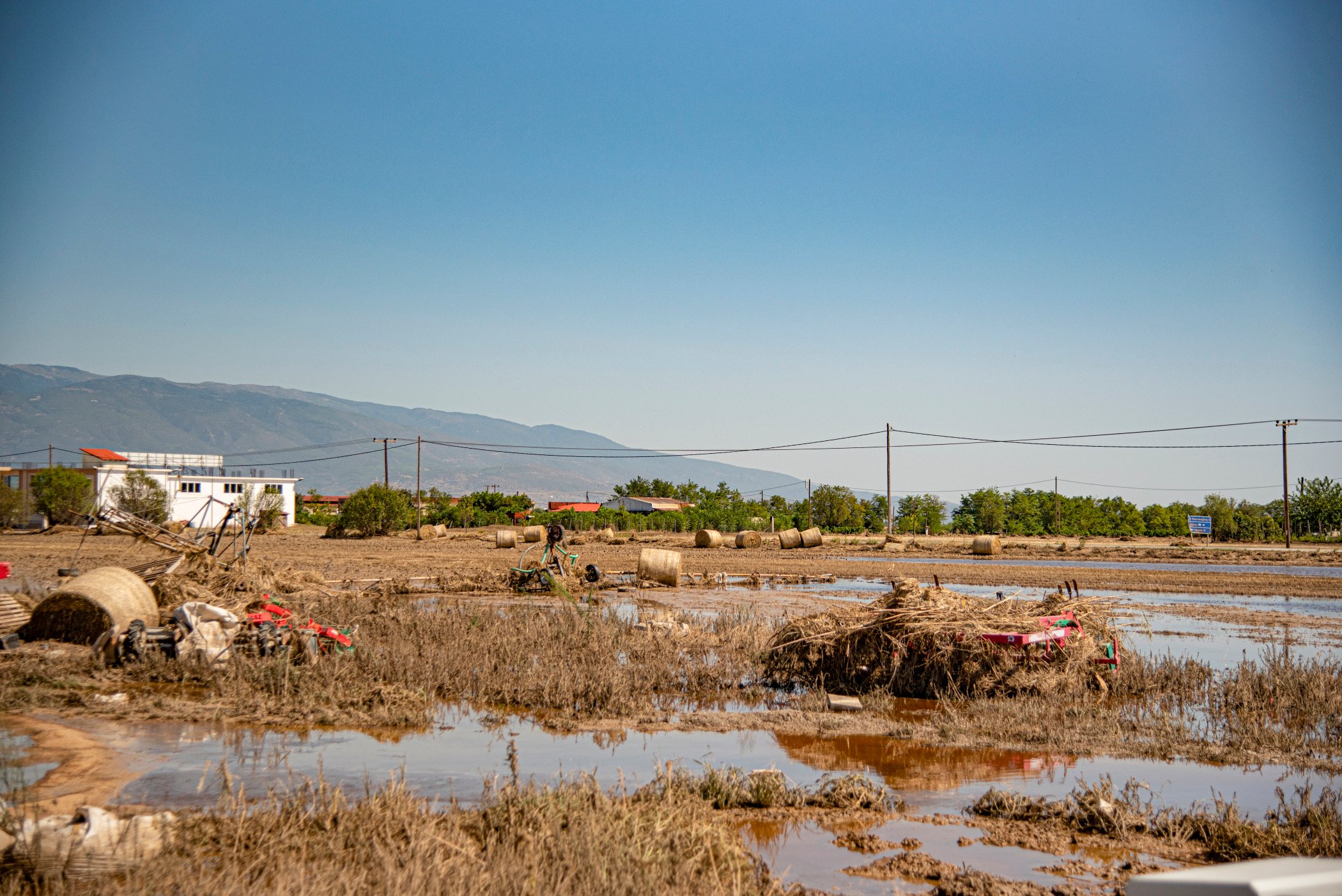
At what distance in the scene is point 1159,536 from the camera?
237 ft

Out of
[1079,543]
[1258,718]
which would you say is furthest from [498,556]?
[1079,543]

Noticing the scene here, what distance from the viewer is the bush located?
60.4 metres

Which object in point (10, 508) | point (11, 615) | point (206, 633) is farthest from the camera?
point (10, 508)

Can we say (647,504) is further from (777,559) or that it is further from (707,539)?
(777,559)

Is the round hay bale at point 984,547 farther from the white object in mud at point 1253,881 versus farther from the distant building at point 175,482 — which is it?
the distant building at point 175,482

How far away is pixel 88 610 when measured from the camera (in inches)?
539

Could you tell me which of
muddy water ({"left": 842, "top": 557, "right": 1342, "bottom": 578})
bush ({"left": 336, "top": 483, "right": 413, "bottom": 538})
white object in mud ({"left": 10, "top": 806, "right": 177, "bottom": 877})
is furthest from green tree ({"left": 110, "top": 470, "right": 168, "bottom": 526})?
white object in mud ({"left": 10, "top": 806, "right": 177, "bottom": 877})

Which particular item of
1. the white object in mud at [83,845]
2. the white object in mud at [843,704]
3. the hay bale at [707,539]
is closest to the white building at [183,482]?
the hay bale at [707,539]

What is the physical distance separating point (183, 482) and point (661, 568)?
7185cm

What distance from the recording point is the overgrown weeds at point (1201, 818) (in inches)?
245

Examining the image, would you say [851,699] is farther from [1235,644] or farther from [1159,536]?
[1159,536]

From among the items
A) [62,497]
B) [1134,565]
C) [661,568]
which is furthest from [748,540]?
[62,497]

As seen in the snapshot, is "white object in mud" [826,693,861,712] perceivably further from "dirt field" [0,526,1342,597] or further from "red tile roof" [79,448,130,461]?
"red tile roof" [79,448,130,461]

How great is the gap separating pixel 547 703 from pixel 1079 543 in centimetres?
5494
